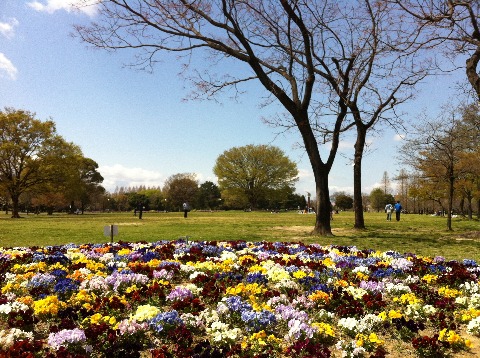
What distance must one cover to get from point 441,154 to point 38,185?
40.1 m

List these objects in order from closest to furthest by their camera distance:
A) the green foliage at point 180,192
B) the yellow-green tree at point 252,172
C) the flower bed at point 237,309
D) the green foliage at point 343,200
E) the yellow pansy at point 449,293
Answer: the flower bed at point 237,309, the yellow pansy at point 449,293, the yellow-green tree at point 252,172, the green foliage at point 180,192, the green foliage at point 343,200

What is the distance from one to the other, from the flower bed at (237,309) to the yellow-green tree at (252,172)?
62.3m

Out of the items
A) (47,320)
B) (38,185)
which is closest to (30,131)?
(38,185)

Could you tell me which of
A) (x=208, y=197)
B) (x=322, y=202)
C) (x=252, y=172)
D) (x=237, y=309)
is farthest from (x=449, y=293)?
(x=208, y=197)

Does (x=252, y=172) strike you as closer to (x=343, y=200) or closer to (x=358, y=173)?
(x=343, y=200)

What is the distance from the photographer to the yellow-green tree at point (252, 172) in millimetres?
70250

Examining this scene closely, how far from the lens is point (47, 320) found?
467 centimetres

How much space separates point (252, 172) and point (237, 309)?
65.6m

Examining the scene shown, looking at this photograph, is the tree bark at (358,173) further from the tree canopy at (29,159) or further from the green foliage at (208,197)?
the green foliage at (208,197)

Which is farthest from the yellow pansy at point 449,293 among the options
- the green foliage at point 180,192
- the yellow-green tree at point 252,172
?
the green foliage at point 180,192

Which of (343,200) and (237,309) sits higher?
(343,200)

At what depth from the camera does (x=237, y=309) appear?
4723 mm

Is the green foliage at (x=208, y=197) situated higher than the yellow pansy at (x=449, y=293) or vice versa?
the green foliage at (x=208, y=197)

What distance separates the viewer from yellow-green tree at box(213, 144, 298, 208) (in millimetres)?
70250
